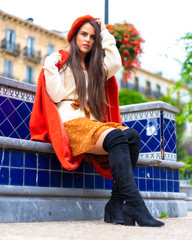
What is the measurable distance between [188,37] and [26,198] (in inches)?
384

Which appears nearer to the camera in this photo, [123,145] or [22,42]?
[123,145]

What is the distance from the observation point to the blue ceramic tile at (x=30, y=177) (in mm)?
4227

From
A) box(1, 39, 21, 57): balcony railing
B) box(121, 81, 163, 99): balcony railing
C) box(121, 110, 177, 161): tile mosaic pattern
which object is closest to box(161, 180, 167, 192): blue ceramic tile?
box(121, 110, 177, 161): tile mosaic pattern

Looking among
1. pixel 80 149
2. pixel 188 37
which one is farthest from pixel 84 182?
pixel 188 37

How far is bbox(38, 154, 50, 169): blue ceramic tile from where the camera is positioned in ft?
14.3

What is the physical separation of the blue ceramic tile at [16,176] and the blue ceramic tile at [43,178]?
0.69 feet

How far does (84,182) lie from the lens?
4.76 meters

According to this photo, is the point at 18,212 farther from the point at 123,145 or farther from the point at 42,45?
the point at 42,45

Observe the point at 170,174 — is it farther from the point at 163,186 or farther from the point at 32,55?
the point at 32,55

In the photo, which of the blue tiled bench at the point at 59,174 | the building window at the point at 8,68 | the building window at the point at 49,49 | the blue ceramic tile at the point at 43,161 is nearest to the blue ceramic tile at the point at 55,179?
the blue tiled bench at the point at 59,174

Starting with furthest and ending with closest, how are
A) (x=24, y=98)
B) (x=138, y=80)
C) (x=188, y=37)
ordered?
(x=138, y=80)
(x=188, y=37)
(x=24, y=98)

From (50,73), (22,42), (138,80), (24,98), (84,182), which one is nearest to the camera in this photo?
(50,73)

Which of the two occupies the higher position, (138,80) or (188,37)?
(138,80)

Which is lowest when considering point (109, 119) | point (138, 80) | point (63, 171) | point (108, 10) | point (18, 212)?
point (18, 212)
